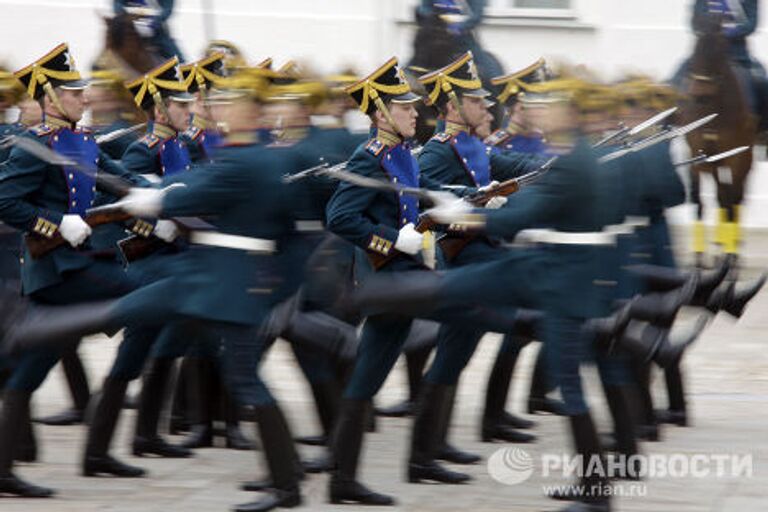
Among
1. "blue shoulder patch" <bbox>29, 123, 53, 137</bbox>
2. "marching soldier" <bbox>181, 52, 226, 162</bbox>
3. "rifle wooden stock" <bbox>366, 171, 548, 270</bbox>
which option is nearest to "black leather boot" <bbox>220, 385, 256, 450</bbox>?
"marching soldier" <bbox>181, 52, 226, 162</bbox>

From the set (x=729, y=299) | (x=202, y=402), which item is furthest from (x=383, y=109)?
(x=729, y=299)

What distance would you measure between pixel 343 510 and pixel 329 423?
1089 mm

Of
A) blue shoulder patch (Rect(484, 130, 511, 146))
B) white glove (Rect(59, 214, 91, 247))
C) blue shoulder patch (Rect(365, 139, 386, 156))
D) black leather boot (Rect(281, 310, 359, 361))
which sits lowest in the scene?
black leather boot (Rect(281, 310, 359, 361))

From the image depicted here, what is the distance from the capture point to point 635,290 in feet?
29.5

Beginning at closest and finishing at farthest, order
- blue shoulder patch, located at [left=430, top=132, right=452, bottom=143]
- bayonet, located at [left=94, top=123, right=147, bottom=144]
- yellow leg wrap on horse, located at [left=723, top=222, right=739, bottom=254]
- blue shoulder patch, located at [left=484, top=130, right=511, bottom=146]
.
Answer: blue shoulder patch, located at [left=430, top=132, right=452, bottom=143] → bayonet, located at [left=94, top=123, right=147, bottom=144] → blue shoulder patch, located at [left=484, top=130, right=511, bottom=146] → yellow leg wrap on horse, located at [left=723, top=222, right=739, bottom=254]

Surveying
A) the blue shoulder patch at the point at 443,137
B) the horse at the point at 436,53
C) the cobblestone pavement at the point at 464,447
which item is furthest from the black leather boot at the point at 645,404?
the horse at the point at 436,53

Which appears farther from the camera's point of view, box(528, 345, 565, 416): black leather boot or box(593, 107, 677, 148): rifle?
box(528, 345, 565, 416): black leather boot

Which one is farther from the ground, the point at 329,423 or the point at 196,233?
the point at 196,233

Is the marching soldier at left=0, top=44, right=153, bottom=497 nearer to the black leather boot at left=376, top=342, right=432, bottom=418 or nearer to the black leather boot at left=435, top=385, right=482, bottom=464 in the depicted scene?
the black leather boot at left=435, top=385, right=482, bottom=464

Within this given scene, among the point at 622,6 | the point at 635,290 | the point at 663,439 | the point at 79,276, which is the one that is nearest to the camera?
the point at 79,276

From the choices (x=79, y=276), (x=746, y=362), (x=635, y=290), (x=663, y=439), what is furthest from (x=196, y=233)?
(x=746, y=362)

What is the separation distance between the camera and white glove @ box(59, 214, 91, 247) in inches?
326

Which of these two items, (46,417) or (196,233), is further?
(46,417)

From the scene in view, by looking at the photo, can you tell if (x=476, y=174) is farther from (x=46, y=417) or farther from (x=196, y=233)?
(x=46, y=417)
